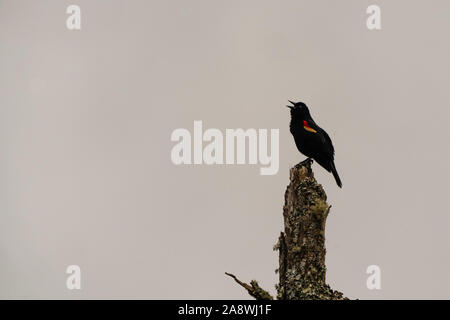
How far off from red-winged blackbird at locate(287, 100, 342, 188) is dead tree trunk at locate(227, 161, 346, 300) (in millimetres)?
3881

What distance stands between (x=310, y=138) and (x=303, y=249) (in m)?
5.09

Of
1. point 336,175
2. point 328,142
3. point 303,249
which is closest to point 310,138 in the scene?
point 328,142

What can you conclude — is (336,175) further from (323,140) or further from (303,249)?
(303,249)

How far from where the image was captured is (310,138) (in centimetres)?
1502

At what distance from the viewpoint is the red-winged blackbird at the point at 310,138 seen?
1491 cm

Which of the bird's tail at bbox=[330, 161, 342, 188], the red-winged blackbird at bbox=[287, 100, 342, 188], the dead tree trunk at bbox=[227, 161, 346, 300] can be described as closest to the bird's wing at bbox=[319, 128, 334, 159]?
the red-winged blackbird at bbox=[287, 100, 342, 188]

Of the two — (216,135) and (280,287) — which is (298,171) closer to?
(280,287)

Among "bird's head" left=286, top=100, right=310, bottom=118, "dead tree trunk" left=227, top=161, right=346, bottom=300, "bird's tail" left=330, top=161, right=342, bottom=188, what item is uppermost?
"bird's head" left=286, top=100, right=310, bottom=118

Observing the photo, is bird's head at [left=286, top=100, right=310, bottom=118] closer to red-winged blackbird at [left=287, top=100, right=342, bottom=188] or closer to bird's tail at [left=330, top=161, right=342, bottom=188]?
red-winged blackbird at [left=287, top=100, right=342, bottom=188]

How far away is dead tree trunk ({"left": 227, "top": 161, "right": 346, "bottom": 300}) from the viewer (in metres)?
10.2

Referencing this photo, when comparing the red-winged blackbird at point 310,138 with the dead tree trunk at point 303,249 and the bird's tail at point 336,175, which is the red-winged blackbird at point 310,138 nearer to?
the bird's tail at point 336,175

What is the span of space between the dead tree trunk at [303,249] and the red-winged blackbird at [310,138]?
3.88 metres

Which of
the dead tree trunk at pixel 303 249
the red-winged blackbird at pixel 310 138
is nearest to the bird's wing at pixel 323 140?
the red-winged blackbird at pixel 310 138
